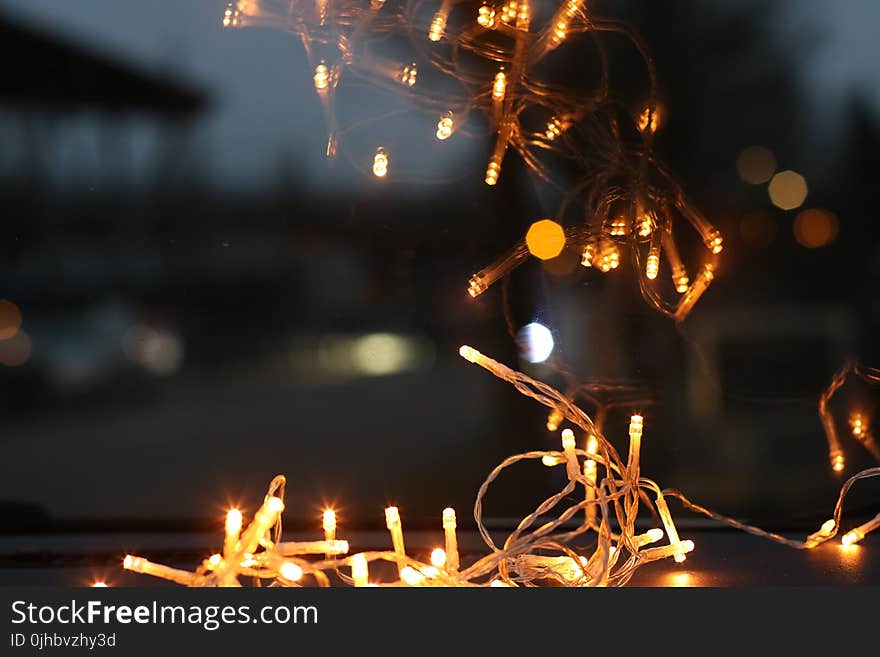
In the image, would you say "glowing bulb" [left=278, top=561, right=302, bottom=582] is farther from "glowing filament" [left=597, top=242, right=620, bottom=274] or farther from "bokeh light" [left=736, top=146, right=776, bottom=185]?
"bokeh light" [left=736, top=146, right=776, bottom=185]

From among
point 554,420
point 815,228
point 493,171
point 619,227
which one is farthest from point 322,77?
point 815,228

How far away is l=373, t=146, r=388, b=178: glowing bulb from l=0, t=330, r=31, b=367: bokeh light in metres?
0.49

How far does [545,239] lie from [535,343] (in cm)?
13

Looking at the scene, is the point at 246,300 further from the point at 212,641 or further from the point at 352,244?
the point at 212,641

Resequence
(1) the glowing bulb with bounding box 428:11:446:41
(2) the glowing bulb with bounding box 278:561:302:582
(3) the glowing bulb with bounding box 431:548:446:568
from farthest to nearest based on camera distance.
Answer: (1) the glowing bulb with bounding box 428:11:446:41 → (3) the glowing bulb with bounding box 431:548:446:568 → (2) the glowing bulb with bounding box 278:561:302:582

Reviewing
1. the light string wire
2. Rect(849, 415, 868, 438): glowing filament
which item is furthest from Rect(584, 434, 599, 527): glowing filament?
Rect(849, 415, 868, 438): glowing filament

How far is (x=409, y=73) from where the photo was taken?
89 cm

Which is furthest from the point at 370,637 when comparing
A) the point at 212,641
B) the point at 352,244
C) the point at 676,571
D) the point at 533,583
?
the point at 352,244

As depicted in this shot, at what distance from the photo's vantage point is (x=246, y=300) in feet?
2.99

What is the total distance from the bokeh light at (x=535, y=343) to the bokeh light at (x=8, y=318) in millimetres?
631

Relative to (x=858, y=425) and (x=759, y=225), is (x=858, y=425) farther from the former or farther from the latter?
(x=759, y=225)

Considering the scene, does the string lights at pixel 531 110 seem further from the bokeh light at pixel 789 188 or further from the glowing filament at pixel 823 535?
the glowing filament at pixel 823 535

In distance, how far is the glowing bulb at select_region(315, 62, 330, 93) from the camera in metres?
0.85

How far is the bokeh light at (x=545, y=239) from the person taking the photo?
2.95 ft
